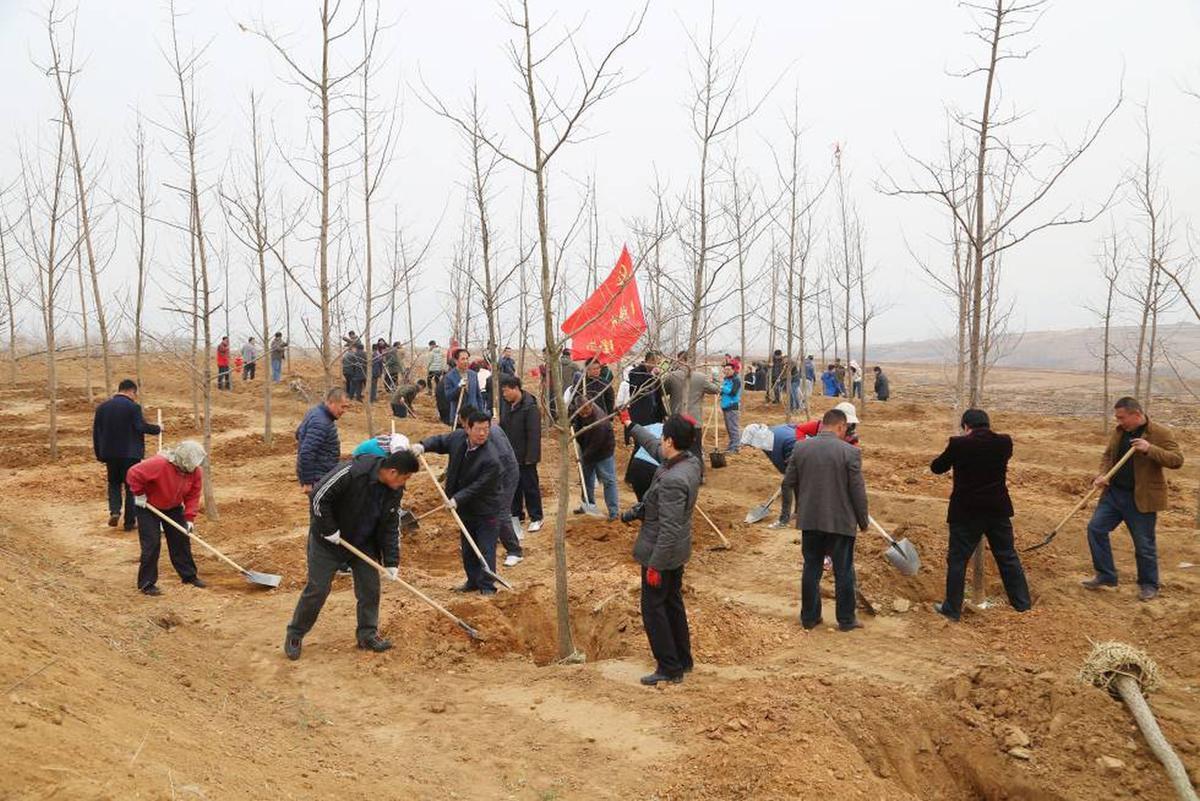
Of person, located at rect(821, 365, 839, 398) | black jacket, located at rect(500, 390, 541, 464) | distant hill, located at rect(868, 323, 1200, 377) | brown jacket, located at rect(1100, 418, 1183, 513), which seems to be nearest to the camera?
brown jacket, located at rect(1100, 418, 1183, 513)

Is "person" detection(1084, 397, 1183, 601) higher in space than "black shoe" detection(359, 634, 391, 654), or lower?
higher

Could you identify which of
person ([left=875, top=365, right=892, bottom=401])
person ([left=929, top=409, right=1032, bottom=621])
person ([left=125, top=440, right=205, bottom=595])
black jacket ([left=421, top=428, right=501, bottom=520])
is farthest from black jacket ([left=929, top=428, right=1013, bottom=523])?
person ([left=875, top=365, right=892, bottom=401])

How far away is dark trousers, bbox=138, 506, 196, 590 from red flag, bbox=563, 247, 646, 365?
4279 mm

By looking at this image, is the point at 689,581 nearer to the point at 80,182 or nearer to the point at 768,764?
the point at 768,764

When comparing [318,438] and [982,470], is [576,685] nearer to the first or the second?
[982,470]

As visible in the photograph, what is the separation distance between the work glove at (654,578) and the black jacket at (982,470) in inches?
96.8

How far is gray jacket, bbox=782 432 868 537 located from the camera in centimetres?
599

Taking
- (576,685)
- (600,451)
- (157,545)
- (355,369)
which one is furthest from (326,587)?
(355,369)

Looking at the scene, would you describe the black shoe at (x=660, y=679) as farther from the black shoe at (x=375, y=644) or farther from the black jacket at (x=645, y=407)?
the black jacket at (x=645, y=407)

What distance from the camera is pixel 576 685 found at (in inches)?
201

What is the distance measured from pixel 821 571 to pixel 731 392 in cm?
752

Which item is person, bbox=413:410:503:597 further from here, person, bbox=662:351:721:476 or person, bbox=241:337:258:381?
person, bbox=241:337:258:381

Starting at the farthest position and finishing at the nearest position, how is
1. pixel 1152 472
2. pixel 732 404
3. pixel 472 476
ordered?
pixel 732 404
pixel 472 476
pixel 1152 472

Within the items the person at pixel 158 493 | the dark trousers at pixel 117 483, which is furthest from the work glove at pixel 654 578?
the dark trousers at pixel 117 483
